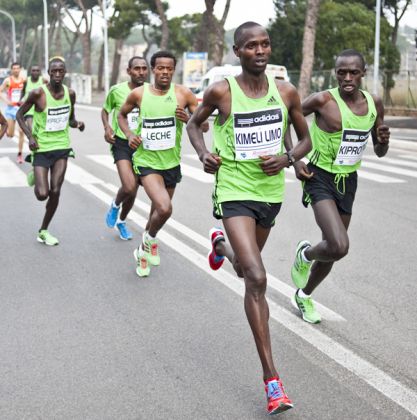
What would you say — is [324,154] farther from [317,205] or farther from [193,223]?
[193,223]

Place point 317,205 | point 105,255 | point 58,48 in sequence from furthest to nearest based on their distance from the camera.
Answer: point 58,48 → point 105,255 → point 317,205

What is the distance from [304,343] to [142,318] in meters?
1.19

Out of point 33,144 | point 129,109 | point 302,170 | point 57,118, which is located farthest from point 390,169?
point 302,170

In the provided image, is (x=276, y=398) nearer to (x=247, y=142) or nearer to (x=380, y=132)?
(x=247, y=142)

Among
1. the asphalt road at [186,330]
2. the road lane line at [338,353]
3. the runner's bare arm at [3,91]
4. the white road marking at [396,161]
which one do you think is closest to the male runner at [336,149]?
the road lane line at [338,353]

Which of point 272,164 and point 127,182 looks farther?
point 127,182

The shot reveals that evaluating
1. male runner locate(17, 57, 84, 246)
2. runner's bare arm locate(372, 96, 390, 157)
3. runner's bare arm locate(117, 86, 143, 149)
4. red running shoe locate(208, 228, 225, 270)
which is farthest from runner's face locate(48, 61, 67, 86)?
runner's bare arm locate(372, 96, 390, 157)

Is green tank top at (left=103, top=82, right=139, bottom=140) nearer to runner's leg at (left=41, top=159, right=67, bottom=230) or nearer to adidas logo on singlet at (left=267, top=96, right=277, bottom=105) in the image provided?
runner's leg at (left=41, top=159, right=67, bottom=230)

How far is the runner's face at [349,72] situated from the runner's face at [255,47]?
0.99 meters

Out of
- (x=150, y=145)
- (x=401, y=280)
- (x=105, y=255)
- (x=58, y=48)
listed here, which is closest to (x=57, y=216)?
(x=105, y=255)

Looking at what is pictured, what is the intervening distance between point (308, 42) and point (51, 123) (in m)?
25.2

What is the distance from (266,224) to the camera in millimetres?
4688

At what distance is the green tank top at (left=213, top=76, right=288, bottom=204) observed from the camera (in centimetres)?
447

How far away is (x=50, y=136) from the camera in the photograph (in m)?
8.16
